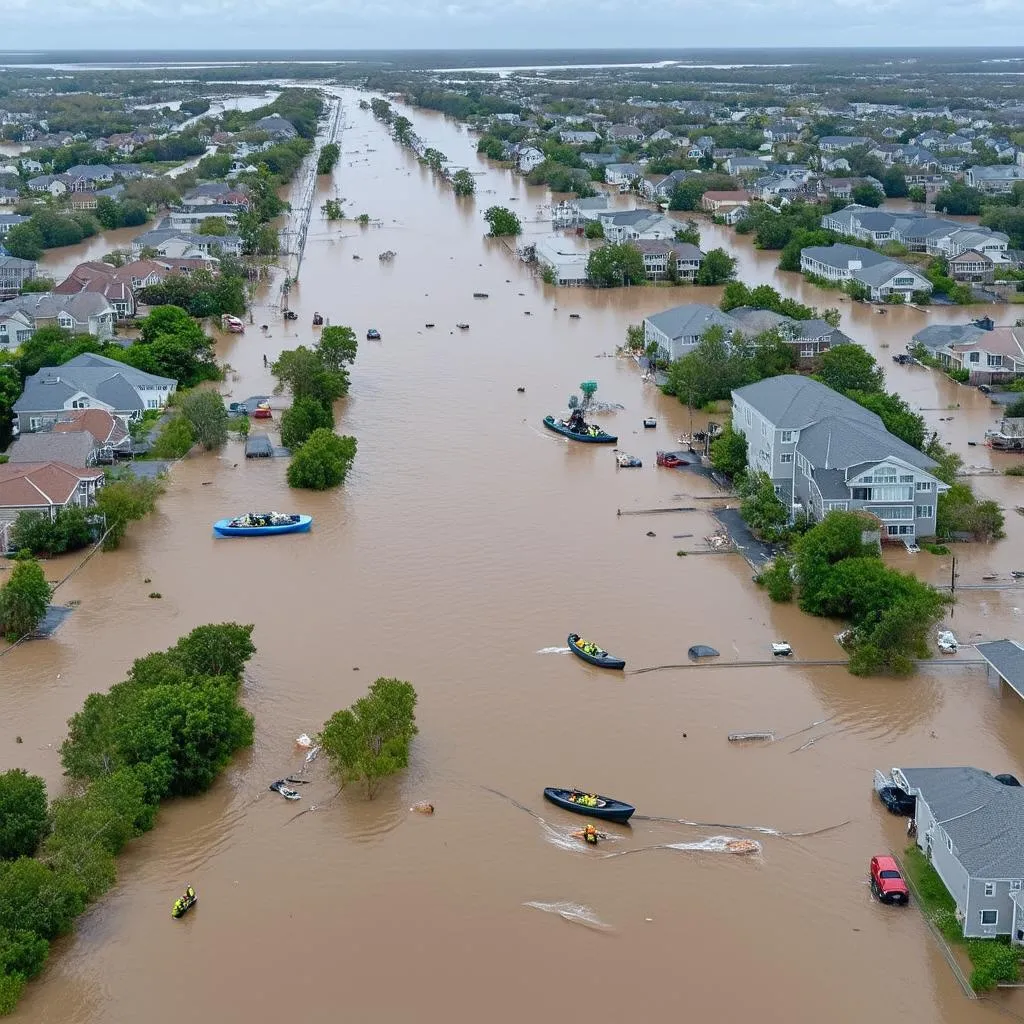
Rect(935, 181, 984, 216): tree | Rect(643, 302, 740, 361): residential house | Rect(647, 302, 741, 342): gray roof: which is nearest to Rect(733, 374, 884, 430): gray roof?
Rect(643, 302, 740, 361): residential house

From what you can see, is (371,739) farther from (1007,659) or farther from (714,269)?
(714,269)

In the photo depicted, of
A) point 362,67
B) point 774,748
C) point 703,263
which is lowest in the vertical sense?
point 362,67

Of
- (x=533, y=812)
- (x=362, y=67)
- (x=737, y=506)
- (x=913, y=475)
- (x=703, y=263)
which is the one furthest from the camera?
(x=362, y=67)

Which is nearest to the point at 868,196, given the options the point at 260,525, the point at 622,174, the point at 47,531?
the point at 622,174

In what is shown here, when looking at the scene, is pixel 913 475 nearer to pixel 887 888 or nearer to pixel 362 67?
pixel 887 888

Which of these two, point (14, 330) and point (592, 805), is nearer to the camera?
point (592, 805)

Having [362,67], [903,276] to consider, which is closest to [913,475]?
[903,276]
